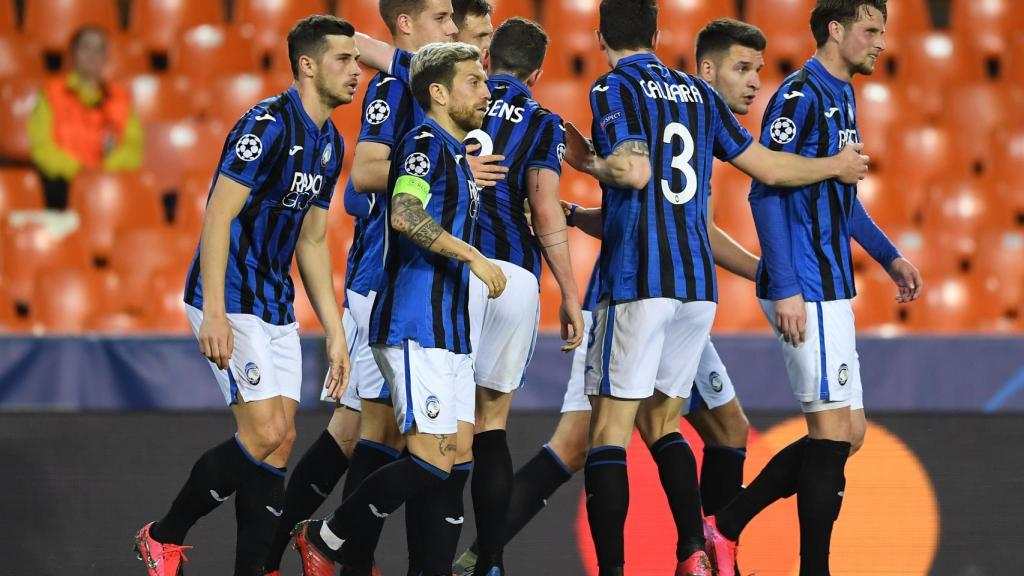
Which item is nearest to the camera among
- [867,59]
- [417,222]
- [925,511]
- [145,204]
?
[417,222]

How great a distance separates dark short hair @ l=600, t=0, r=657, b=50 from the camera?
13.3ft

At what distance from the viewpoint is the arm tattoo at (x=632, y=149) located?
3.89 metres

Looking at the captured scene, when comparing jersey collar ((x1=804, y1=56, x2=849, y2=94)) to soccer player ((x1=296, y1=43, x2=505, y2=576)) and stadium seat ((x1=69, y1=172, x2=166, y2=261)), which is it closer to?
soccer player ((x1=296, y1=43, x2=505, y2=576))

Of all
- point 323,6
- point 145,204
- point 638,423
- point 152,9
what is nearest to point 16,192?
point 145,204

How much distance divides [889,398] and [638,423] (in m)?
1.18

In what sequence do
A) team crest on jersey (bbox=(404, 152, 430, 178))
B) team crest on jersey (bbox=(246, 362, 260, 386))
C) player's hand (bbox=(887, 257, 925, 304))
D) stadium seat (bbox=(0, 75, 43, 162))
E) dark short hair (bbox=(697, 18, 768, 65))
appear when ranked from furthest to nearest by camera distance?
stadium seat (bbox=(0, 75, 43, 162))
dark short hair (bbox=(697, 18, 768, 65))
player's hand (bbox=(887, 257, 925, 304))
team crest on jersey (bbox=(246, 362, 260, 386))
team crest on jersey (bbox=(404, 152, 430, 178))

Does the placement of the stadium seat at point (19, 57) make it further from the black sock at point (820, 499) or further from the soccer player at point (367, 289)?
the black sock at point (820, 499)

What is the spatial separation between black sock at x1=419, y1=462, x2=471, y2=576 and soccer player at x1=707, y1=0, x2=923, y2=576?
0.94m

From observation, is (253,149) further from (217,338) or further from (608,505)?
(608,505)

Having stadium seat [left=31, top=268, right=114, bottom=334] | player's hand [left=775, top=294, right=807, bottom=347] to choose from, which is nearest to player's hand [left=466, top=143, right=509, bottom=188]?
player's hand [left=775, top=294, right=807, bottom=347]

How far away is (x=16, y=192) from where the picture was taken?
7555 mm

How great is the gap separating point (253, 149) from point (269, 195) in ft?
0.57

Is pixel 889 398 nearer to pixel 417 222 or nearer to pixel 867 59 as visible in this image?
pixel 867 59

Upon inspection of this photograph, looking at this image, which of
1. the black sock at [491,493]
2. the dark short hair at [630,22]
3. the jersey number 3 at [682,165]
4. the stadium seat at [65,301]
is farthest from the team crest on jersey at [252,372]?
the stadium seat at [65,301]
